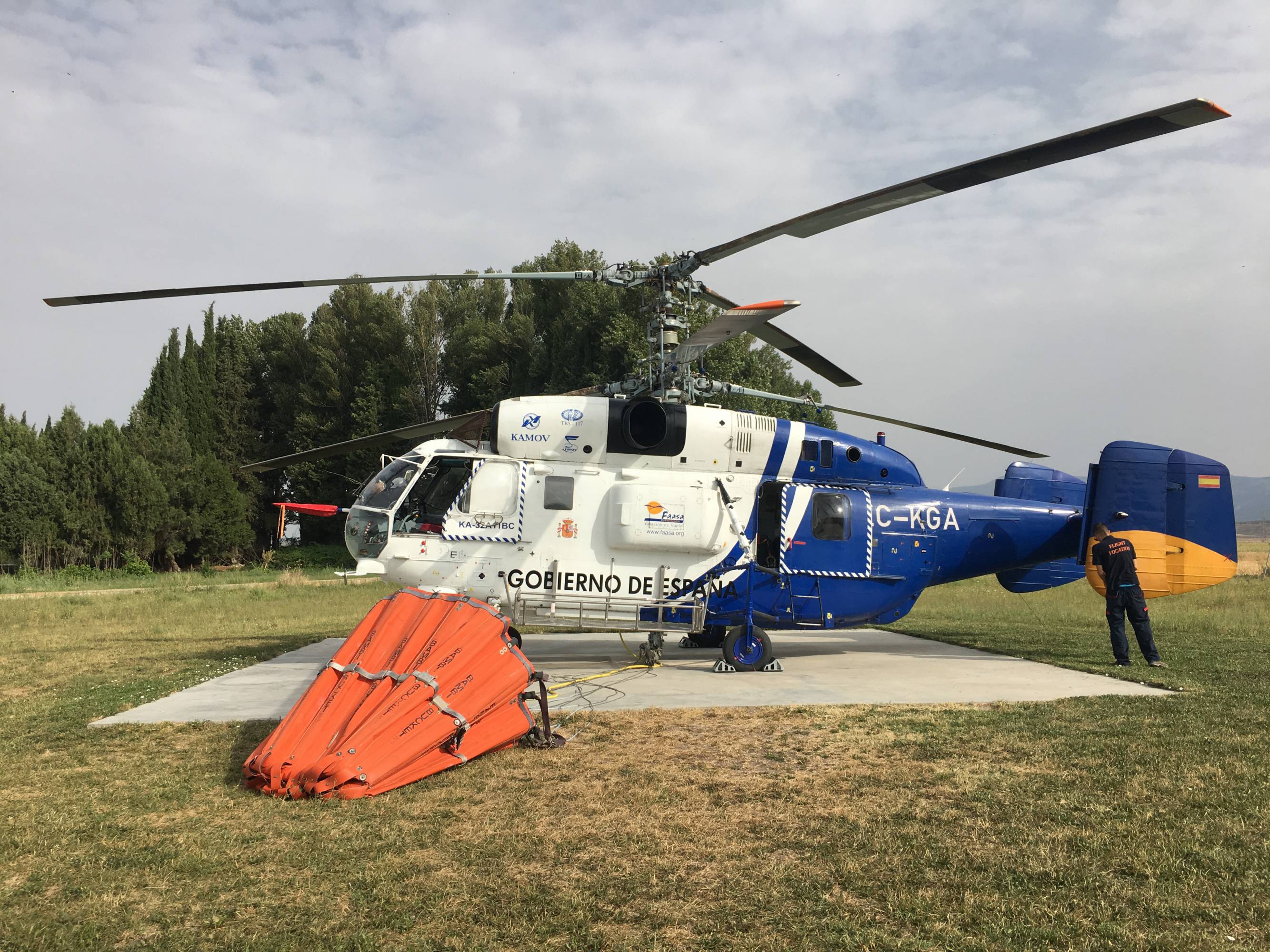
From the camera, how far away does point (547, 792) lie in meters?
5.63

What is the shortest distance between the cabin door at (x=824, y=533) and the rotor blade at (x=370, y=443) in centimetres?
406

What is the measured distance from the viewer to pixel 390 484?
1038 centimetres

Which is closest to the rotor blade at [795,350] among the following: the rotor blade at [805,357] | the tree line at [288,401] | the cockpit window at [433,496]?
the rotor blade at [805,357]

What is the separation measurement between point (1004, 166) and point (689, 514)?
17.0 feet

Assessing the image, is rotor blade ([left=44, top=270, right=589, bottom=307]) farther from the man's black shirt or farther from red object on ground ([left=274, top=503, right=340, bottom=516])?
the man's black shirt

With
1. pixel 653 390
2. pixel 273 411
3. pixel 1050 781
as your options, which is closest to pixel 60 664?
pixel 653 390

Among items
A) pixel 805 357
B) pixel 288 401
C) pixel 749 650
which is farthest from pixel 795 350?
A: pixel 288 401

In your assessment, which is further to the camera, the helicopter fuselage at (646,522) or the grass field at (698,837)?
the helicopter fuselage at (646,522)

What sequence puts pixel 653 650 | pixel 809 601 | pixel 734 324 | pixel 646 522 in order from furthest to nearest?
pixel 653 650 → pixel 809 601 → pixel 646 522 → pixel 734 324

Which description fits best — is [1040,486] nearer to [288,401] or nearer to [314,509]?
[314,509]

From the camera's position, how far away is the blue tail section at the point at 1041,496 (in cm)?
1280

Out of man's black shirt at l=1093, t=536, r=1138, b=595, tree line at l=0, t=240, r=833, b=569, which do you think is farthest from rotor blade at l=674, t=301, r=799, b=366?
tree line at l=0, t=240, r=833, b=569

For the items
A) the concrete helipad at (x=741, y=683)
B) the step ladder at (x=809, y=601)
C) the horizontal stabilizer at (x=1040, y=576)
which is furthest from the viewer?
the horizontal stabilizer at (x=1040, y=576)

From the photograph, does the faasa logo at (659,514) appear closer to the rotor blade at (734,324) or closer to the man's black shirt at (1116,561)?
the rotor blade at (734,324)
